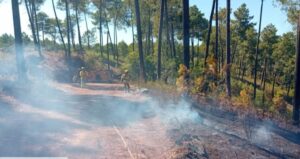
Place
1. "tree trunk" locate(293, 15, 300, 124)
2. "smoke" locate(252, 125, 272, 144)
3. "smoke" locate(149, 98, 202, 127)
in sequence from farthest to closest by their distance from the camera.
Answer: "tree trunk" locate(293, 15, 300, 124) < "smoke" locate(149, 98, 202, 127) < "smoke" locate(252, 125, 272, 144)

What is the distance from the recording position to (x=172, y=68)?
24.8 m

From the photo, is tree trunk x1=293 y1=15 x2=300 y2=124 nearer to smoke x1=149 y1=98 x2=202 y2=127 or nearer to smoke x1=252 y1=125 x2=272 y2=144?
smoke x1=252 y1=125 x2=272 y2=144

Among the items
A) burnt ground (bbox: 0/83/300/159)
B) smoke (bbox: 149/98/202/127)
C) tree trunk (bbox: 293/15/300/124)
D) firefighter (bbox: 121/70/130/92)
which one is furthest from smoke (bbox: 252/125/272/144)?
firefighter (bbox: 121/70/130/92)

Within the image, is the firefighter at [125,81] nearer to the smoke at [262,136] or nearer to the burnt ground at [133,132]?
the burnt ground at [133,132]

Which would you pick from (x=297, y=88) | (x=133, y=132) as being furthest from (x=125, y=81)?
(x=133, y=132)

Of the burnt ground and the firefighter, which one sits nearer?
the burnt ground

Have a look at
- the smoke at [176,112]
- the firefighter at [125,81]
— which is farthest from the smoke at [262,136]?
the firefighter at [125,81]

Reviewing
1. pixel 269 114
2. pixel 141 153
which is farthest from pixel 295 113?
pixel 141 153

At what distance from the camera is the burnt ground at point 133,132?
9047 millimetres

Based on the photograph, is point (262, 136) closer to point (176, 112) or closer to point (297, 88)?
point (176, 112)

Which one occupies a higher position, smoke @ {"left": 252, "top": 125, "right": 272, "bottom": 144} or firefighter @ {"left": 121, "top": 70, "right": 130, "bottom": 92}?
firefighter @ {"left": 121, "top": 70, "right": 130, "bottom": 92}

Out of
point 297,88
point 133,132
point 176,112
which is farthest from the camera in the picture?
point 297,88

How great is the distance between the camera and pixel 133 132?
11305mm

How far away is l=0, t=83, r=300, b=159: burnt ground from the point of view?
9.05m
